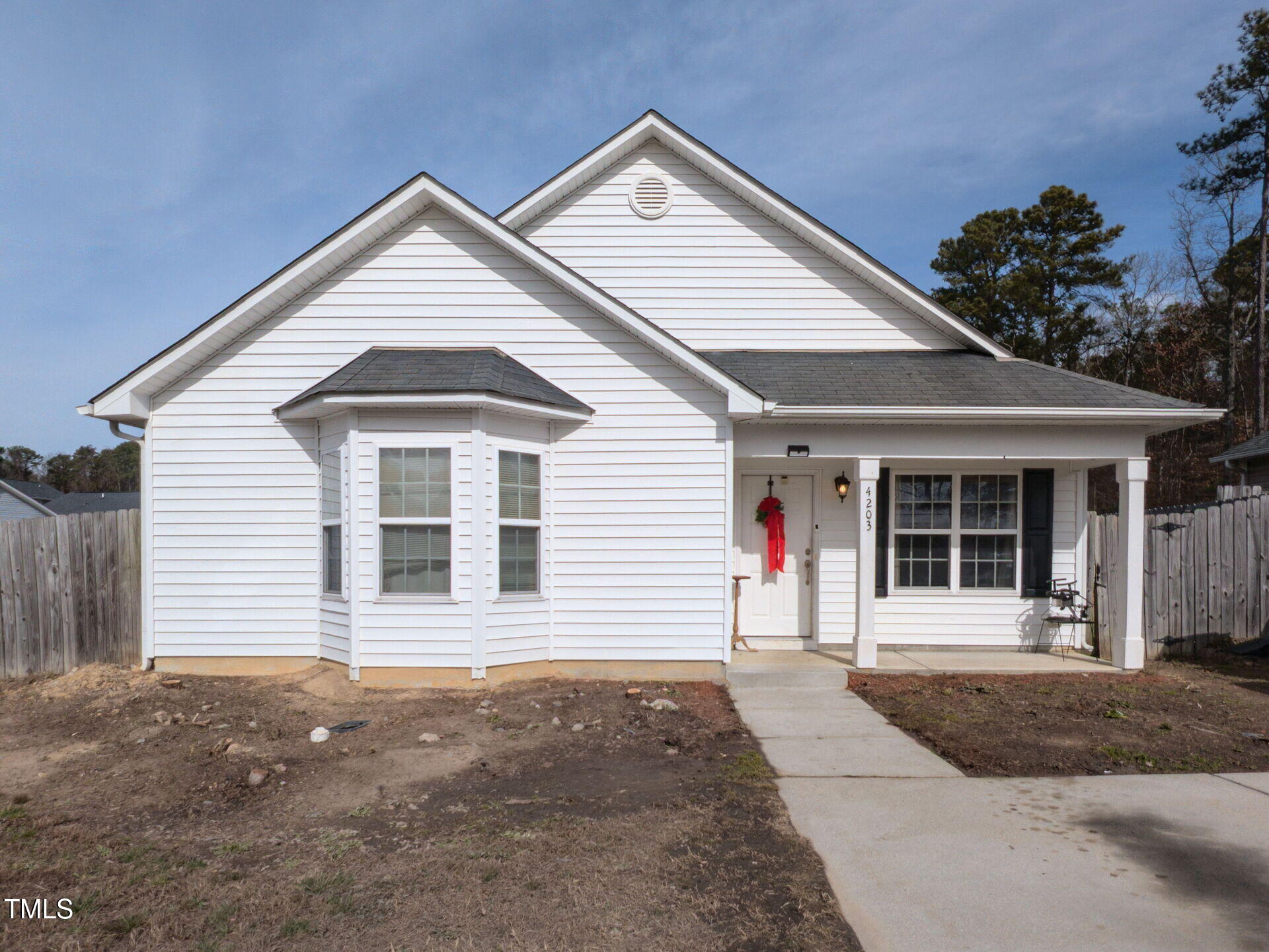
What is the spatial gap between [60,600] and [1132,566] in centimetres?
1195

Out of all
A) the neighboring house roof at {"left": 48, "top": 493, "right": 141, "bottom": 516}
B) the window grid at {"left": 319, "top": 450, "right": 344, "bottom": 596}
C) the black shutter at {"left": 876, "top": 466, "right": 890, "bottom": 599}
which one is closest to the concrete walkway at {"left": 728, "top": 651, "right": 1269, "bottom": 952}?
the black shutter at {"left": 876, "top": 466, "right": 890, "bottom": 599}

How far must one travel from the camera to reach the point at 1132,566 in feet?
27.8

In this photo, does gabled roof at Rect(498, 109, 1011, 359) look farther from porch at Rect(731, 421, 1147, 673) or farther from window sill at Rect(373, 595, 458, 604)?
window sill at Rect(373, 595, 458, 604)

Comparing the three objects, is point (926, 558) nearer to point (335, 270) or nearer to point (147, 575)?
point (335, 270)

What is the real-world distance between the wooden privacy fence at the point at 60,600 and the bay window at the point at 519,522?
14.0 feet

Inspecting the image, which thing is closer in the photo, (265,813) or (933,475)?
(265,813)

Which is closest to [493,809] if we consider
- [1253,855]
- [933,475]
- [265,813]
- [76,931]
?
[265,813]

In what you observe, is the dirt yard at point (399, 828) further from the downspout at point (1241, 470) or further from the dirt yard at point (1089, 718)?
the downspout at point (1241, 470)

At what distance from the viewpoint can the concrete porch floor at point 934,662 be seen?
8227 millimetres

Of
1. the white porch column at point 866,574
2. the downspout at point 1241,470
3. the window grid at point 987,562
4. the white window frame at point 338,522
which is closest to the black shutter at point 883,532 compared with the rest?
the window grid at point 987,562

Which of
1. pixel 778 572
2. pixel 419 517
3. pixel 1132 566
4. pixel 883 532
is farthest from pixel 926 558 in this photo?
pixel 419 517

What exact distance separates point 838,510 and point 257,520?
678 cm

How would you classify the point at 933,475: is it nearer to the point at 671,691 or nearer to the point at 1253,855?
the point at 671,691

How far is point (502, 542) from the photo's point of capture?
7672 millimetres
